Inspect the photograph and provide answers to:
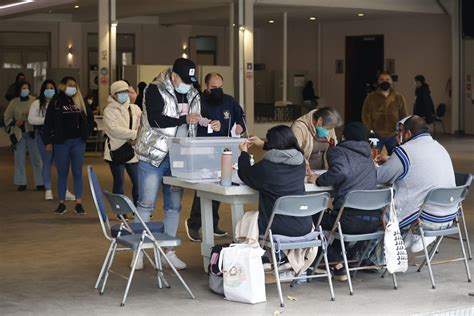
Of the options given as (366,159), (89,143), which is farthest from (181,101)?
Result: (89,143)

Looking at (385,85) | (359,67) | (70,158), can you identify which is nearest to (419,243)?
(70,158)

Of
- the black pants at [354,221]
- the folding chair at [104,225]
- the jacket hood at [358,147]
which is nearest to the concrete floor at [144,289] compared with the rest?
the folding chair at [104,225]

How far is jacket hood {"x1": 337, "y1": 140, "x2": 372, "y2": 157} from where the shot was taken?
6902 mm

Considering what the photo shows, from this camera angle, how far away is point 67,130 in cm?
1015

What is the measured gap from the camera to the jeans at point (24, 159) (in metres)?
12.4

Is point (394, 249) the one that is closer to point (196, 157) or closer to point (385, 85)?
point (196, 157)

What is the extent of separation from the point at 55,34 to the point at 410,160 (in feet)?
67.3

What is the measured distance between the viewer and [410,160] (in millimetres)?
7016

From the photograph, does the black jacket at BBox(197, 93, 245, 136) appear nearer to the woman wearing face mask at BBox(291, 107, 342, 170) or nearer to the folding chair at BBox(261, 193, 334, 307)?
the woman wearing face mask at BBox(291, 107, 342, 170)

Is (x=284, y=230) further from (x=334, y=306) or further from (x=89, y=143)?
(x=89, y=143)

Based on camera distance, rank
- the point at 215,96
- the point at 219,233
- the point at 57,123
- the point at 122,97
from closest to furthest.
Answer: the point at 215,96 < the point at 219,233 < the point at 122,97 < the point at 57,123

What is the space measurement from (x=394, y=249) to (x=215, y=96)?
7.97ft

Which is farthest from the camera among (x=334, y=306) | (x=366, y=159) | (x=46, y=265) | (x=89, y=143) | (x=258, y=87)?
(x=258, y=87)

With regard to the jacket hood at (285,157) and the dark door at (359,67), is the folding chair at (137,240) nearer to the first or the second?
the jacket hood at (285,157)
